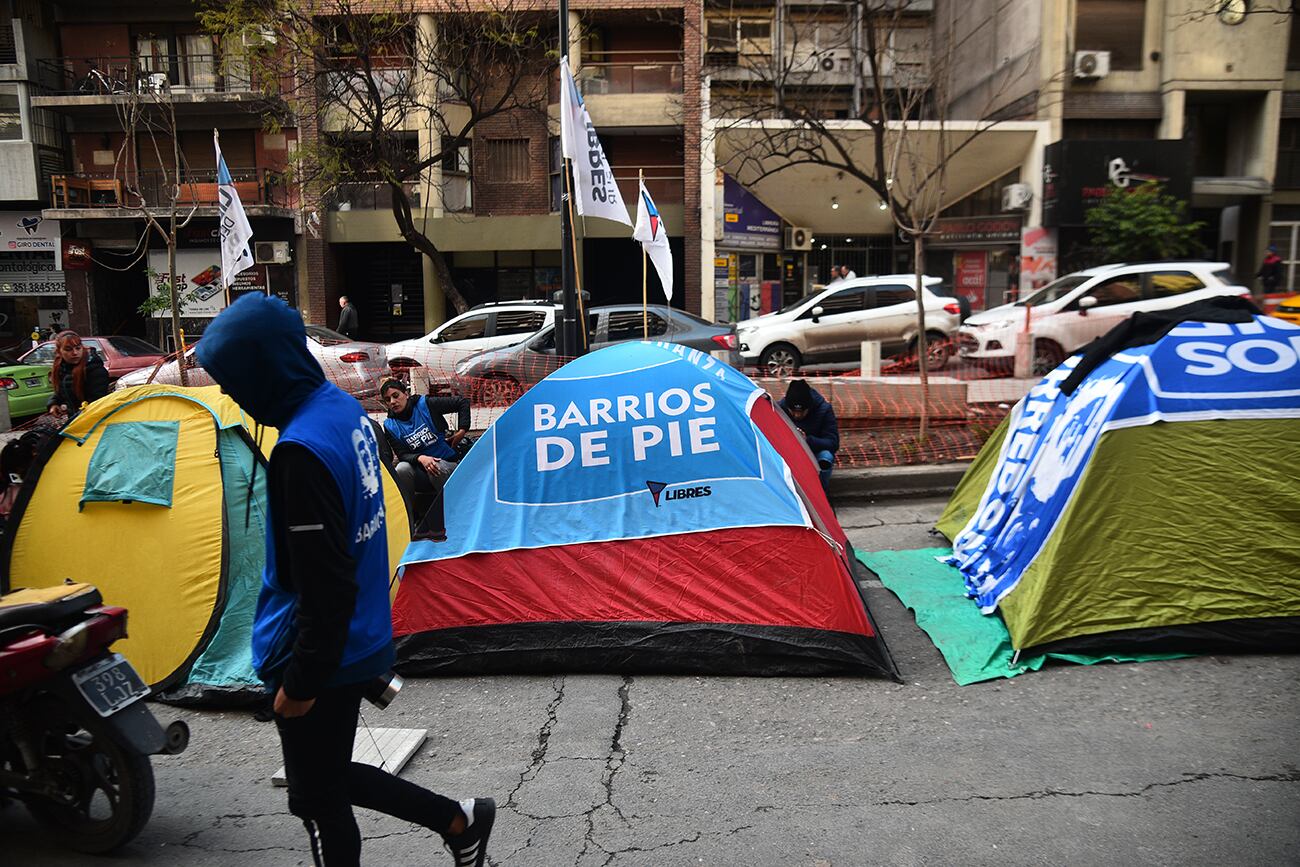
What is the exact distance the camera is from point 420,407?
7.02 metres

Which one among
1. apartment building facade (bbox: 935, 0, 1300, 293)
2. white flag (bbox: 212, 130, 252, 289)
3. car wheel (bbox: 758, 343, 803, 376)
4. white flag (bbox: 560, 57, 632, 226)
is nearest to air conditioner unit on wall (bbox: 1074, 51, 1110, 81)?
apartment building facade (bbox: 935, 0, 1300, 293)

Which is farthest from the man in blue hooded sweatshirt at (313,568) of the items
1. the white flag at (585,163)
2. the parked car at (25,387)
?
the parked car at (25,387)

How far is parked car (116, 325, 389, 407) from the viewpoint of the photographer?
13.6 meters

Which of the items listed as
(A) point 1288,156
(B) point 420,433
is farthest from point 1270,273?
(B) point 420,433

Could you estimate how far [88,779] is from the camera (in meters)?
3.47

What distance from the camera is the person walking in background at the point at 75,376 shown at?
8758 mm

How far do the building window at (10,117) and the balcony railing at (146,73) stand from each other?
3.08 ft

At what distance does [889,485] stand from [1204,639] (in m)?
3.96

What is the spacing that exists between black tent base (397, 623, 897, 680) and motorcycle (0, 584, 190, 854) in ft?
5.32

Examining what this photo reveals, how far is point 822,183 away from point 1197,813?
2110 centimetres

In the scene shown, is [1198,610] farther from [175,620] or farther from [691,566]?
[175,620]

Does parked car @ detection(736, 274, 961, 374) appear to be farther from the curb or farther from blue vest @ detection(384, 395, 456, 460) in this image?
blue vest @ detection(384, 395, 456, 460)

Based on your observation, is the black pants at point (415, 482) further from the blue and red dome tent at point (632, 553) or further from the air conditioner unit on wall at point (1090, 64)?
the air conditioner unit on wall at point (1090, 64)

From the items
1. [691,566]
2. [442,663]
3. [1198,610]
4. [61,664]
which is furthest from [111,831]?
[1198,610]
